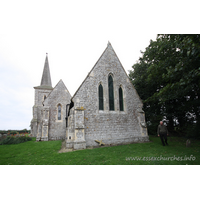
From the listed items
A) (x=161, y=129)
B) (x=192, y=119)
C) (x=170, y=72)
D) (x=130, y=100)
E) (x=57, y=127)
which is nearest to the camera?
(x=170, y=72)

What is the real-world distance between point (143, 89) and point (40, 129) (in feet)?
54.3

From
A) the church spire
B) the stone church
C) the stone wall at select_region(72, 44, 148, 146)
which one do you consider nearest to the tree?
the stone wall at select_region(72, 44, 148, 146)

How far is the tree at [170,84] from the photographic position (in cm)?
731

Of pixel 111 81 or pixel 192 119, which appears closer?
pixel 111 81

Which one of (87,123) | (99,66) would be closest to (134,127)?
(87,123)

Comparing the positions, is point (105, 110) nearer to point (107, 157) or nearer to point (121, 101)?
point (121, 101)

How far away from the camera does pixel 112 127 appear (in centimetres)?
1052

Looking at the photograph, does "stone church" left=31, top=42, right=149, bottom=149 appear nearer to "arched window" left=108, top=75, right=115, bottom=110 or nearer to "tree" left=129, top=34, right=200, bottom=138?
"arched window" left=108, top=75, right=115, bottom=110

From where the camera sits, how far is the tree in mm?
7305

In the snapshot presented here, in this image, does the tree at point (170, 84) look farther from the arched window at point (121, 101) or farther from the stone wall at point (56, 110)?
the stone wall at point (56, 110)

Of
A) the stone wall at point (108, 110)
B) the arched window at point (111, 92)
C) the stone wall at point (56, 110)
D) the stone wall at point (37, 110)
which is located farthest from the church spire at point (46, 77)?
the arched window at point (111, 92)

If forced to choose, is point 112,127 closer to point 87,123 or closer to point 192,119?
point 87,123

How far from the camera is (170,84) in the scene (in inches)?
315

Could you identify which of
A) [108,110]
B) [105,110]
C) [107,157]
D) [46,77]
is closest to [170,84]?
[108,110]
